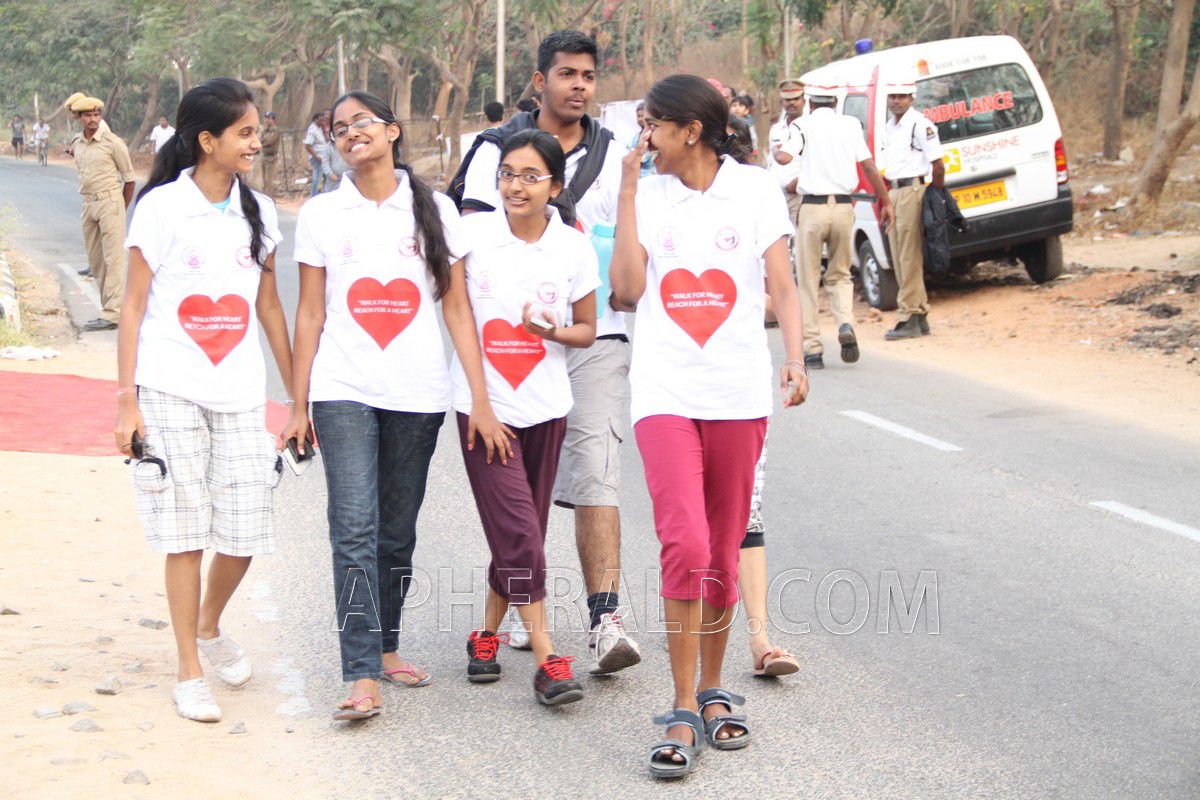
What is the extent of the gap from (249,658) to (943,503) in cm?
355

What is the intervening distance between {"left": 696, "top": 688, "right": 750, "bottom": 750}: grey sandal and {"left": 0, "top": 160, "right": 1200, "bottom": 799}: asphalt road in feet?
0.11

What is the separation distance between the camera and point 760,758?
13.9ft

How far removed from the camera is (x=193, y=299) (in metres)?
4.44

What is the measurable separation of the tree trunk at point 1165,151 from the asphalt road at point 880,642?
1003 cm

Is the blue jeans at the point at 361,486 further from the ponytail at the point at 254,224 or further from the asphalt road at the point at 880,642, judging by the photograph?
the ponytail at the point at 254,224

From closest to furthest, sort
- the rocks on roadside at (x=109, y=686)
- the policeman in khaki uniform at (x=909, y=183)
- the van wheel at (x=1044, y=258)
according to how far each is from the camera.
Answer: the rocks on roadside at (x=109, y=686) < the policeman in khaki uniform at (x=909, y=183) < the van wheel at (x=1044, y=258)

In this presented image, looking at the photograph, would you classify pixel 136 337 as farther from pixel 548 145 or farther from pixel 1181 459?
pixel 1181 459

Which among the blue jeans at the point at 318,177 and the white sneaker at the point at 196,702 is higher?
the blue jeans at the point at 318,177

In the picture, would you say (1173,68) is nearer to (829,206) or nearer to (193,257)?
(829,206)

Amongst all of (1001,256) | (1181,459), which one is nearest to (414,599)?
(1181,459)

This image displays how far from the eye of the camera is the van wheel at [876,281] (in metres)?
14.3

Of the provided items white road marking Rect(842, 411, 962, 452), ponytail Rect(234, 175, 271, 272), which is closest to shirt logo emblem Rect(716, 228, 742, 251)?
ponytail Rect(234, 175, 271, 272)

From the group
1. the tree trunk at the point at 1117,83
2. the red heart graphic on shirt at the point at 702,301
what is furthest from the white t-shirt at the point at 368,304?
the tree trunk at the point at 1117,83

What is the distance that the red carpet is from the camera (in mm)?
8789
